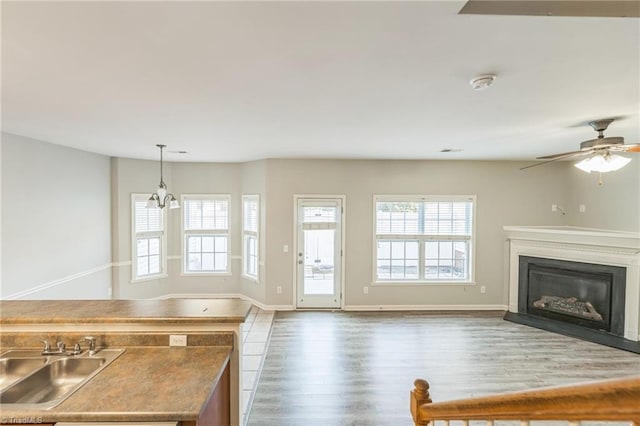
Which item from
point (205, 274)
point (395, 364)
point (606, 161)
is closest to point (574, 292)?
point (606, 161)

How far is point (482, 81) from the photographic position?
192 cm

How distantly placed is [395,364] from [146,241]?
16.6 ft

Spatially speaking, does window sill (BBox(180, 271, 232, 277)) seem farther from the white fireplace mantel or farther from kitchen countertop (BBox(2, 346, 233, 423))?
the white fireplace mantel

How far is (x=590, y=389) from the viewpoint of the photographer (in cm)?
64

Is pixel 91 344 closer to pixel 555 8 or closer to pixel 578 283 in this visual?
pixel 555 8

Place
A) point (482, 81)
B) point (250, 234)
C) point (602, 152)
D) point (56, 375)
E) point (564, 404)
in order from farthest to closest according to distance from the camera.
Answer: point (250, 234) → point (602, 152) → point (482, 81) → point (56, 375) → point (564, 404)

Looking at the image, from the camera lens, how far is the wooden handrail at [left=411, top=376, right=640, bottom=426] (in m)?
0.59

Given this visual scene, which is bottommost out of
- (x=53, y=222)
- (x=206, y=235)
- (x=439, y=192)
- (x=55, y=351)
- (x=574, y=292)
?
(x=574, y=292)

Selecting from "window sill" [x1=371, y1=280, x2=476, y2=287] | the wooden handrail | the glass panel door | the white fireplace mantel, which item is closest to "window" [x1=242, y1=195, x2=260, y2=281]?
the glass panel door

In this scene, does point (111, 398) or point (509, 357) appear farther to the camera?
point (509, 357)

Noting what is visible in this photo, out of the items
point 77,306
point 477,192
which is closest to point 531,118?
point 477,192

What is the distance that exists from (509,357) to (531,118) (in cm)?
291

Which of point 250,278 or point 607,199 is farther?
point 250,278

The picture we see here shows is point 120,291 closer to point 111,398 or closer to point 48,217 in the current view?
point 48,217
